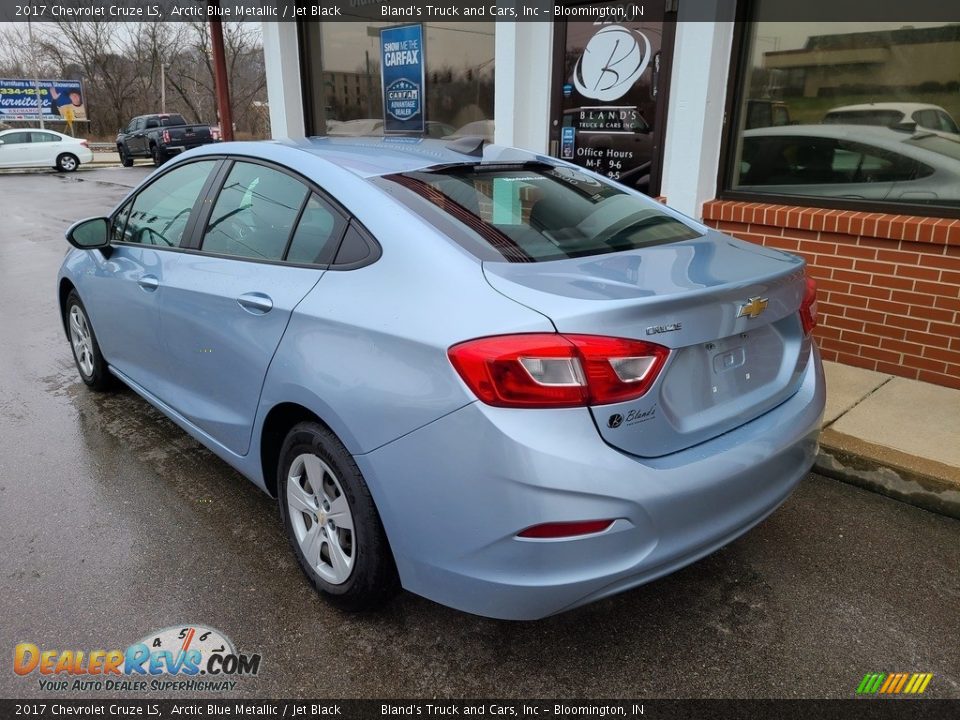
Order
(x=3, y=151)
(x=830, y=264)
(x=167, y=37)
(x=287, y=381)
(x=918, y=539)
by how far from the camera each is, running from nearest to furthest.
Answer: (x=287, y=381)
(x=918, y=539)
(x=830, y=264)
(x=3, y=151)
(x=167, y=37)

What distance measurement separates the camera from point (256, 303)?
2584 millimetres

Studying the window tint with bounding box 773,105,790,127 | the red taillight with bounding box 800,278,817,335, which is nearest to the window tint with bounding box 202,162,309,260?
the red taillight with bounding box 800,278,817,335

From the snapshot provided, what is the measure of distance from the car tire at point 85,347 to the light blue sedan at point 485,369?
1528 mm

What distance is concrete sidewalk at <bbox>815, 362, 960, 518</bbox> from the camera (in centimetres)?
324

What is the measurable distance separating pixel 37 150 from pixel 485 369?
2827 centimetres

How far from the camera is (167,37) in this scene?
4697cm

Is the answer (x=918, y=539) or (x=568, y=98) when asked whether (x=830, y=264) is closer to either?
(x=918, y=539)

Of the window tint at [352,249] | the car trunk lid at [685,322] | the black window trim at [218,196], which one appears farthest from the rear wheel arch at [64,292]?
the car trunk lid at [685,322]

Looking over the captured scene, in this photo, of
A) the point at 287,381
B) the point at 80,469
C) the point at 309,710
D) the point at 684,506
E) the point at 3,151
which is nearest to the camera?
the point at 684,506

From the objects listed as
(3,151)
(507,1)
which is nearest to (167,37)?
(3,151)

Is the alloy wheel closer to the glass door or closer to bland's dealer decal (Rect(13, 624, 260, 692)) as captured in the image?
bland's dealer decal (Rect(13, 624, 260, 692))

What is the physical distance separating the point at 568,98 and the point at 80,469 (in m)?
4.75

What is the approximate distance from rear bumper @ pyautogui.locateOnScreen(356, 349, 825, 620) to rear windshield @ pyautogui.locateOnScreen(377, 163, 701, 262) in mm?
628

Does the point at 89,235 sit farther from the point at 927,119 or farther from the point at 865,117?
the point at 927,119
